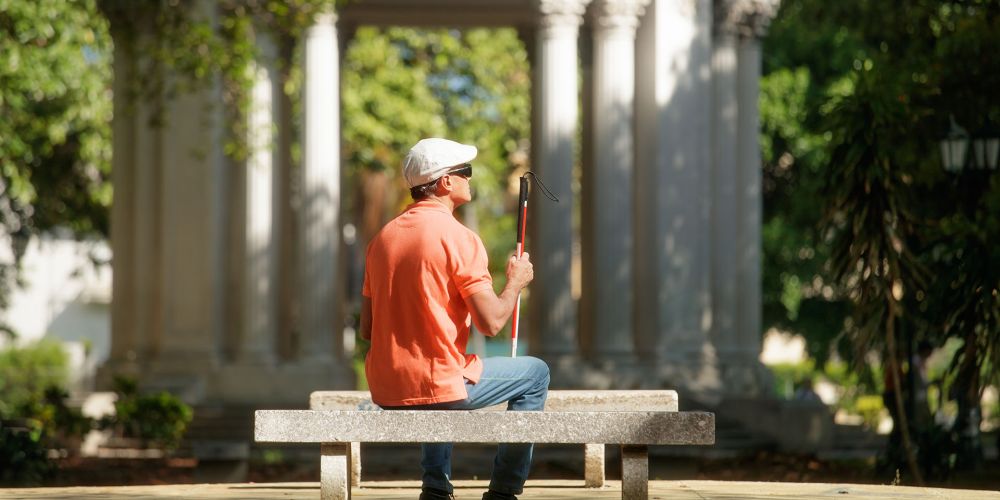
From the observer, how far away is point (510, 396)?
993cm

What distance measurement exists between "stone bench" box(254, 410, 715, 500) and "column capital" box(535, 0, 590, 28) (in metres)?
22.7

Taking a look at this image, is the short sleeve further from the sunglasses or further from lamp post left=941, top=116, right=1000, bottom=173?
lamp post left=941, top=116, right=1000, bottom=173

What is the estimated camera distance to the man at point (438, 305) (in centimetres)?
952

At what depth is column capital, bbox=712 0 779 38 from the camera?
1328 inches

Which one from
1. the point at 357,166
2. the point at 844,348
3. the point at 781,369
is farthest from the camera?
the point at 781,369

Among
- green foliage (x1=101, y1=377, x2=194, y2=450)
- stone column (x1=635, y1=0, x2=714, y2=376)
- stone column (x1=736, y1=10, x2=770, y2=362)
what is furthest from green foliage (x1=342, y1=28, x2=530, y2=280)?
green foliage (x1=101, y1=377, x2=194, y2=450)

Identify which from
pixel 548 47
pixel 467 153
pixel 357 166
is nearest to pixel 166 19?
pixel 548 47

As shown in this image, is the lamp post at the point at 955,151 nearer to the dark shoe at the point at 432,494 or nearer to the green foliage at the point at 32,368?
the dark shoe at the point at 432,494

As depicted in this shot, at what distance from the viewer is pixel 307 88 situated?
1243 inches

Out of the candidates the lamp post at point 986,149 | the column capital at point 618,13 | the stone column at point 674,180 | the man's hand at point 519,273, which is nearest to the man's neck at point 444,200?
the man's hand at point 519,273

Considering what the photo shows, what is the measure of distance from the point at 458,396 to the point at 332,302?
2288cm

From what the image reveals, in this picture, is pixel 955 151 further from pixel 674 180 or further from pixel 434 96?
pixel 434 96

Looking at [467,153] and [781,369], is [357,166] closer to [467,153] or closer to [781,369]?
[781,369]

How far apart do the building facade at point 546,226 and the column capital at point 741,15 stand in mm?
41
